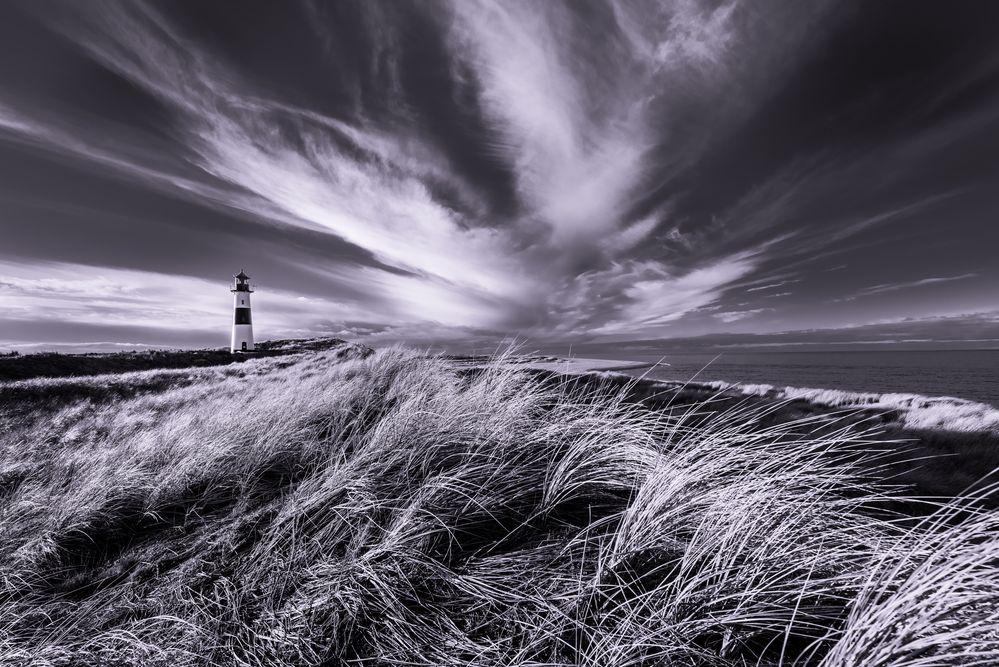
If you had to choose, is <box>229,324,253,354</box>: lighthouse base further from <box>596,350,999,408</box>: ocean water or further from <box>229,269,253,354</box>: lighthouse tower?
<box>596,350,999,408</box>: ocean water

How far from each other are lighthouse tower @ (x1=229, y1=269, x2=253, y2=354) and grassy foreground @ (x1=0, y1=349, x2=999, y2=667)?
126ft

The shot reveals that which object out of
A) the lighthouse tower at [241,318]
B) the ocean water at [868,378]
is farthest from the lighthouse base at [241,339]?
the ocean water at [868,378]

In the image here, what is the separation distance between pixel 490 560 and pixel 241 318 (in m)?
42.6

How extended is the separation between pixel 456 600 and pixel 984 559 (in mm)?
1876

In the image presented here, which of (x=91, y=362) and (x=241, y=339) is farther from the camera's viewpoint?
(x=241, y=339)

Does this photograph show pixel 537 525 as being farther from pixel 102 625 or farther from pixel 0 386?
pixel 0 386

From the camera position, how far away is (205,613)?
6.14ft

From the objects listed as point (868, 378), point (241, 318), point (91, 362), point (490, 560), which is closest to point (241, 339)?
point (241, 318)

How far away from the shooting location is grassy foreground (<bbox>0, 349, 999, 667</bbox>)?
1.38 metres

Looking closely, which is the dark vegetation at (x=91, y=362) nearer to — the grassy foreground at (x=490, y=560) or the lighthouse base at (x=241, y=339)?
the lighthouse base at (x=241, y=339)

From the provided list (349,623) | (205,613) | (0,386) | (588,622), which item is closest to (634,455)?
(588,622)

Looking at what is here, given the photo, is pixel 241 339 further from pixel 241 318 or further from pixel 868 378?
pixel 868 378

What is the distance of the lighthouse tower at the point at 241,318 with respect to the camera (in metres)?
36.4

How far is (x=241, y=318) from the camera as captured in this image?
120ft
